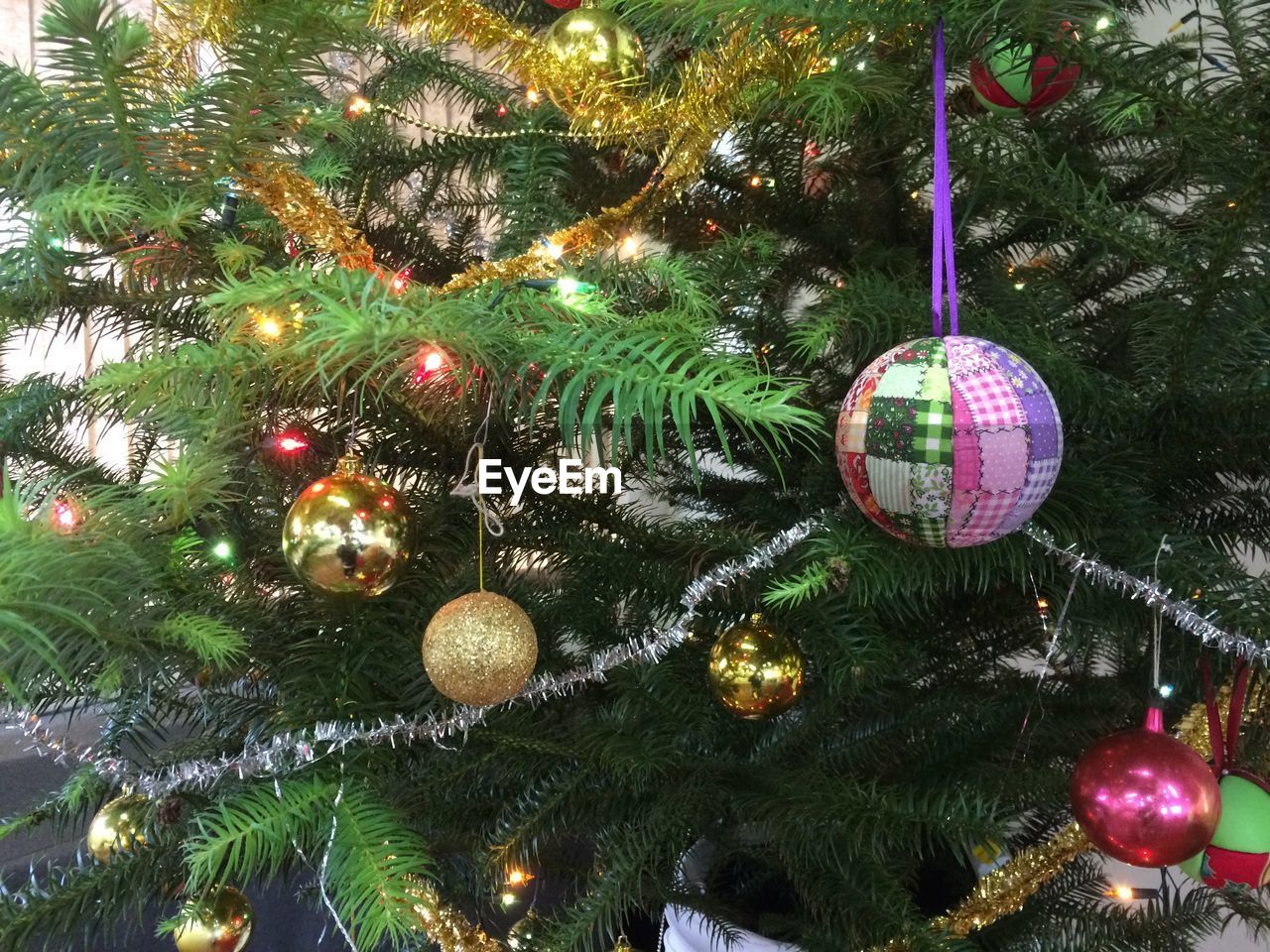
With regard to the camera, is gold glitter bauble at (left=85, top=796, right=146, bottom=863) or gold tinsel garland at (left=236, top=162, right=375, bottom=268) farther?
gold glitter bauble at (left=85, top=796, right=146, bottom=863)

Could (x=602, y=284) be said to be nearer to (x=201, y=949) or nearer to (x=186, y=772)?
(x=186, y=772)

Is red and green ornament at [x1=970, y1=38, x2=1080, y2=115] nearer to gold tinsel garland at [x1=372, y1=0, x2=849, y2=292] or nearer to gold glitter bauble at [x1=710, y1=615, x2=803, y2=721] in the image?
gold tinsel garland at [x1=372, y1=0, x2=849, y2=292]

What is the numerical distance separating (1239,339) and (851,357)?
188mm

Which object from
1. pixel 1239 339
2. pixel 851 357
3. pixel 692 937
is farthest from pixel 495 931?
pixel 1239 339

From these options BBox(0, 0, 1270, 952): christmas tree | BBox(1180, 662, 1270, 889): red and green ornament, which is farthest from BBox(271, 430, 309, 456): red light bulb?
BBox(1180, 662, 1270, 889): red and green ornament

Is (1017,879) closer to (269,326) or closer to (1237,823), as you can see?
(1237,823)

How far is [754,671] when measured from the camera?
40 centimetres

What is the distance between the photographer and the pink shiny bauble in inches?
13.5

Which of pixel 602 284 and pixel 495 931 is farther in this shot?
pixel 495 931

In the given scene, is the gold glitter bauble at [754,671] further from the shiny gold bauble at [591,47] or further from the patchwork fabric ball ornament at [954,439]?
the shiny gold bauble at [591,47]

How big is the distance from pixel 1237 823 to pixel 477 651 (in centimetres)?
37

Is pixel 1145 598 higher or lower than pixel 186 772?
higher

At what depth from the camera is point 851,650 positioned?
376mm

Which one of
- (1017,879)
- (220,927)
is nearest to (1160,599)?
(1017,879)
